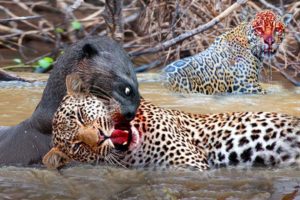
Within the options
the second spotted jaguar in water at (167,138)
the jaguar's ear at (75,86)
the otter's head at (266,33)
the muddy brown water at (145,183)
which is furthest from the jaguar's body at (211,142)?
the otter's head at (266,33)

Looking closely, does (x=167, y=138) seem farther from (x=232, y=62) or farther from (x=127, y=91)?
(x=232, y=62)

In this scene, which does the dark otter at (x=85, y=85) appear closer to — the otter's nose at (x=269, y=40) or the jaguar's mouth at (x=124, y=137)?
the jaguar's mouth at (x=124, y=137)

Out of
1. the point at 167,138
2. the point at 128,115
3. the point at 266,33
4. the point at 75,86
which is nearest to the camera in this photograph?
the point at 128,115

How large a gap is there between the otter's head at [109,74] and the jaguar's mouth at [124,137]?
0.10m

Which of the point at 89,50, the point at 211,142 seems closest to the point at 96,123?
the point at 89,50

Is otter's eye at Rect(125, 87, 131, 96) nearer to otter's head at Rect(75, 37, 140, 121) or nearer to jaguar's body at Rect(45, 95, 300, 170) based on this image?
otter's head at Rect(75, 37, 140, 121)

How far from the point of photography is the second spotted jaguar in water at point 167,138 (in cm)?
434

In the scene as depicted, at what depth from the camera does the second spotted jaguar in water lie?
4.34 m

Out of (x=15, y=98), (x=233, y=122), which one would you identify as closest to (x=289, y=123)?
(x=233, y=122)

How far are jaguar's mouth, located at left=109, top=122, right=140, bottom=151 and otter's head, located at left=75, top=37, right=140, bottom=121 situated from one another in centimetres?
10

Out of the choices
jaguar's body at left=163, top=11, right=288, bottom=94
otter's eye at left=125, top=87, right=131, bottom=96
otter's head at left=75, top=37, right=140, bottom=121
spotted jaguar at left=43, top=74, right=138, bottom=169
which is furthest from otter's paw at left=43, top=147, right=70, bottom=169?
jaguar's body at left=163, top=11, right=288, bottom=94

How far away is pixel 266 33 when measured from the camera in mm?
8242

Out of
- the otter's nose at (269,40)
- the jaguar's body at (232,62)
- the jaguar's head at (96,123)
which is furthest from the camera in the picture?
the otter's nose at (269,40)

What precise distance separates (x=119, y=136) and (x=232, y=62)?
13.9 ft
